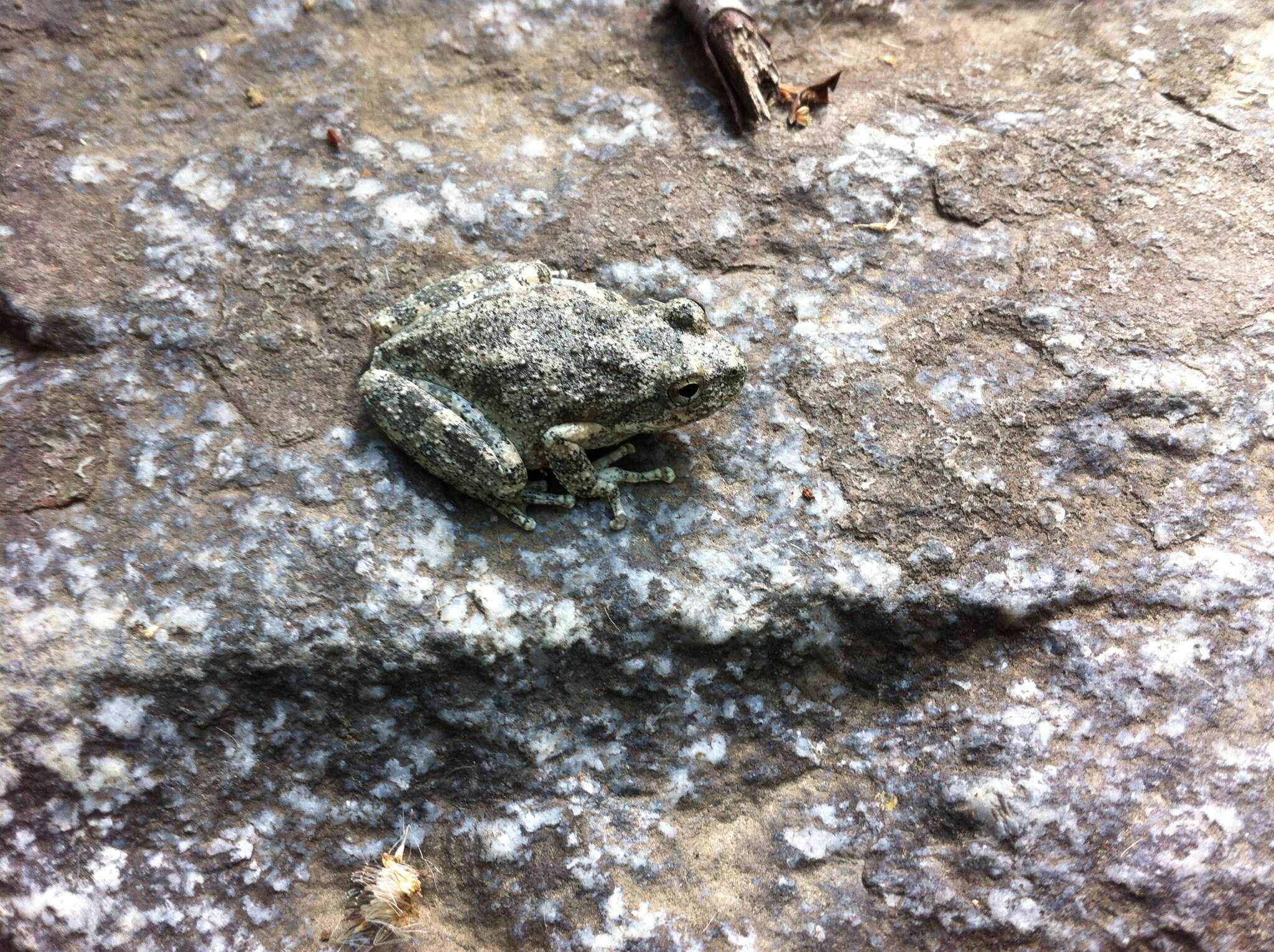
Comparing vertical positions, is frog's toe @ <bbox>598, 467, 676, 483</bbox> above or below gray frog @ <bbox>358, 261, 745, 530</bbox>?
below

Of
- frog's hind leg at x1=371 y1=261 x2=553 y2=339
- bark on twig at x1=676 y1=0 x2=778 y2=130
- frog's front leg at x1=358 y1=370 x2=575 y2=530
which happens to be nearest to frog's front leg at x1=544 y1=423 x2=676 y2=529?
frog's front leg at x1=358 y1=370 x2=575 y2=530

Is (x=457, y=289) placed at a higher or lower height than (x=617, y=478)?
higher

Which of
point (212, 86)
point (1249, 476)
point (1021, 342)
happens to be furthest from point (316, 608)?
point (1249, 476)

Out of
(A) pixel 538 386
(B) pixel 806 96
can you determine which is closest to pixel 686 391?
(A) pixel 538 386

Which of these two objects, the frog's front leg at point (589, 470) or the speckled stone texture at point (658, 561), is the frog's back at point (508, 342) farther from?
the speckled stone texture at point (658, 561)

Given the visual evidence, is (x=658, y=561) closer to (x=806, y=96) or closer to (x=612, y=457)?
(x=612, y=457)

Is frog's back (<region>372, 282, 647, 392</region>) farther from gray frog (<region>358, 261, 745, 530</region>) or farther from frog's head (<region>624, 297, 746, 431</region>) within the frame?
frog's head (<region>624, 297, 746, 431</region>)
